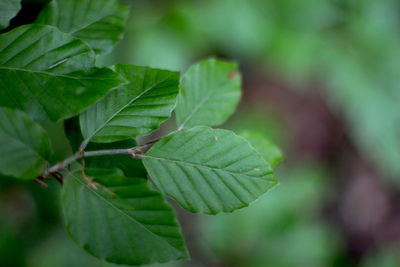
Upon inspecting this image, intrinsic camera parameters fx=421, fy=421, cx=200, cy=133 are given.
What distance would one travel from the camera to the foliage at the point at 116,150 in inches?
18.5

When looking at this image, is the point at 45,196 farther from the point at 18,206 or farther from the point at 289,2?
the point at 289,2

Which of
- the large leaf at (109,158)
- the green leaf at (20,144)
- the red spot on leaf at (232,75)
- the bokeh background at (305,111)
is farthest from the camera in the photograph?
the bokeh background at (305,111)

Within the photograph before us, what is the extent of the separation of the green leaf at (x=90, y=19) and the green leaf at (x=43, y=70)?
84mm

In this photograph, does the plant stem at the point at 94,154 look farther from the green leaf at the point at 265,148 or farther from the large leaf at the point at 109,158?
the green leaf at the point at 265,148

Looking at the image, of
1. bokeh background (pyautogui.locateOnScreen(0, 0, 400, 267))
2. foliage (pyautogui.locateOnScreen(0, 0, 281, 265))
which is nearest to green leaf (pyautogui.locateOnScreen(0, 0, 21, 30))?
foliage (pyautogui.locateOnScreen(0, 0, 281, 265))

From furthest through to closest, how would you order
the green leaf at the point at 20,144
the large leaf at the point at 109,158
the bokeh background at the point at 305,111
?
the bokeh background at the point at 305,111 < the large leaf at the point at 109,158 < the green leaf at the point at 20,144

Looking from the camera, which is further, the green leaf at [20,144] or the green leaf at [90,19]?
the green leaf at [90,19]

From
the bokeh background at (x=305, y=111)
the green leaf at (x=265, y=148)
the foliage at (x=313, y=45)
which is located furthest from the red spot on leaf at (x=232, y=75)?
the foliage at (x=313, y=45)

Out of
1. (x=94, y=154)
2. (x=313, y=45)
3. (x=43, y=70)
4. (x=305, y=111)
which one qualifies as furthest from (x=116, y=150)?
(x=305, y=111)

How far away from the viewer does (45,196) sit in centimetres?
130

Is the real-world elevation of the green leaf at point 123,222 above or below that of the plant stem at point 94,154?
below

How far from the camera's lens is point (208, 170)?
20.5 inches

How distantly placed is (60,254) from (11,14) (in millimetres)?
1103

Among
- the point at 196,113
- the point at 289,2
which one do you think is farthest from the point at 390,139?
the point at 196,113
